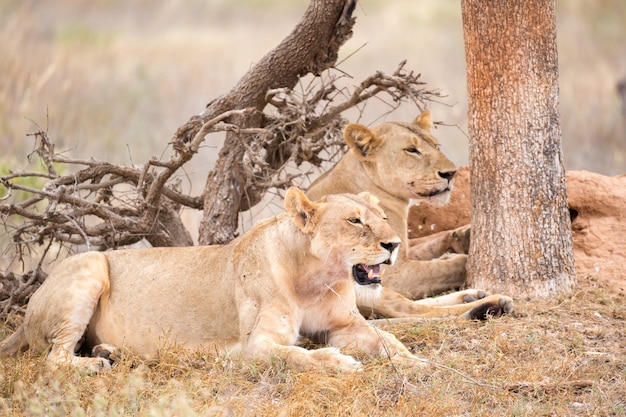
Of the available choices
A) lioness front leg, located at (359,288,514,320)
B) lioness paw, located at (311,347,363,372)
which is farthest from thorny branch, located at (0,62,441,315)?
lioness paw, located at (311,347,363,372)

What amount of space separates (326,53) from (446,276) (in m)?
2.01

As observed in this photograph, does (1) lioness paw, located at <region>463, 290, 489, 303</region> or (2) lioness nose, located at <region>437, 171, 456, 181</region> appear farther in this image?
(2) lioness nose, located at <region>437, 171, 456, 181</region>

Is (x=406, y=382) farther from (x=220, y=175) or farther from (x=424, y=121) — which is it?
(x=220, y=175)

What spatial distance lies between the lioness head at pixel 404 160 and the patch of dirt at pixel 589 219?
1014 millimetres

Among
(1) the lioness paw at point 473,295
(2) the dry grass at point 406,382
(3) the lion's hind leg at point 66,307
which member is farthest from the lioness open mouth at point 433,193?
(3) the lion's hind leg at point 66,307

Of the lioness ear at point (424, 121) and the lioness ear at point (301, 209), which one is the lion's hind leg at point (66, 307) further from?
the lioness ear at point (424, 121)

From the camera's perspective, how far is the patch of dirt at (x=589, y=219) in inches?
276

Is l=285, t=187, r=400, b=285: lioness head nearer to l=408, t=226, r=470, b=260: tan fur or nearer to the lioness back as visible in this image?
the lioness back

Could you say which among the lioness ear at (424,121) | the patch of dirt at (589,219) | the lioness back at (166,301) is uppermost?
the lioness ear at (424,121)

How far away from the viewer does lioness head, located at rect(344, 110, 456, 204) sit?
6902mm

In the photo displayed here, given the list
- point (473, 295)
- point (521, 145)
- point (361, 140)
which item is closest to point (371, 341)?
point (473, 295)

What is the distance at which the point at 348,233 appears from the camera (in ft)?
17.3

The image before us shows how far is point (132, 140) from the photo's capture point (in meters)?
16.8

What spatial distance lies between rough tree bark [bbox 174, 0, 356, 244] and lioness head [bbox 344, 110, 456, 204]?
909 millimetres
